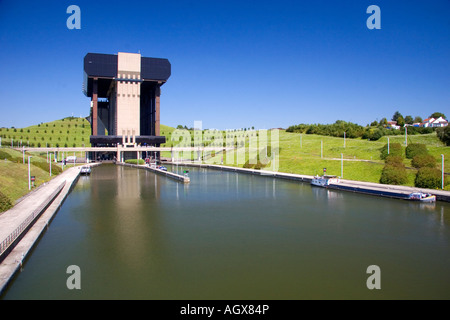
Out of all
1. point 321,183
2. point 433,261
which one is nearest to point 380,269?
point 433,261

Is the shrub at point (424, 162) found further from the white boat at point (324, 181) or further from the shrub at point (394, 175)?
the white boat at point (324, 181)

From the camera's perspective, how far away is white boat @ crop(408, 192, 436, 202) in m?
31.5

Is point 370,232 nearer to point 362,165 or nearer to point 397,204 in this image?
point 397,204

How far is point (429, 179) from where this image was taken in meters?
36.5

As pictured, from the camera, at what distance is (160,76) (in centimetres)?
10031

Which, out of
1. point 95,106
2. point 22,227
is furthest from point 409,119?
point 22,227

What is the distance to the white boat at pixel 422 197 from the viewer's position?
31453mm

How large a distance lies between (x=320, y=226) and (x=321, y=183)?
21.9 metres

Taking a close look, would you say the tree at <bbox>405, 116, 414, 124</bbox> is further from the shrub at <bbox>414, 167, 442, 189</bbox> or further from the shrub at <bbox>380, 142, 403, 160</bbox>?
the shrub at <bbox>414, 167, 442, 189</bbox>

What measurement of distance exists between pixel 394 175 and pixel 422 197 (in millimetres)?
9553
